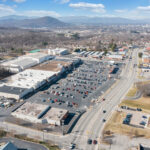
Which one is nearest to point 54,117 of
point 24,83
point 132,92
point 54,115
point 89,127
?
point 54,115

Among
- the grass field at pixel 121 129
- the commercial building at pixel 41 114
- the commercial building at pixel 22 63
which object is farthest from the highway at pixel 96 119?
the commercial building at pixel 22 63

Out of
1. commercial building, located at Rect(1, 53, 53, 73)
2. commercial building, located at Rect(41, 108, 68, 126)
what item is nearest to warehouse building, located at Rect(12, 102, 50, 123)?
commercial building, located at Rect(41, 108, 68, 126)

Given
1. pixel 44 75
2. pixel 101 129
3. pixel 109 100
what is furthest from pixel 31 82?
pixel 101 129

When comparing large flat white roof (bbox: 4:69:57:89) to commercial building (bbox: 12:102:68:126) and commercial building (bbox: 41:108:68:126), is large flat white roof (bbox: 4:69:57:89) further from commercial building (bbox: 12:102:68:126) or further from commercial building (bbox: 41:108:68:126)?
commercial building (bbox: 41:108:68:126)

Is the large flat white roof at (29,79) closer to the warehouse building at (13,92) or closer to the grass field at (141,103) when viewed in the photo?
the warehouse building at (13,92)

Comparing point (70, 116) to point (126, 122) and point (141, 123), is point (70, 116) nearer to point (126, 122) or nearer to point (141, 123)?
point (126, 122)
